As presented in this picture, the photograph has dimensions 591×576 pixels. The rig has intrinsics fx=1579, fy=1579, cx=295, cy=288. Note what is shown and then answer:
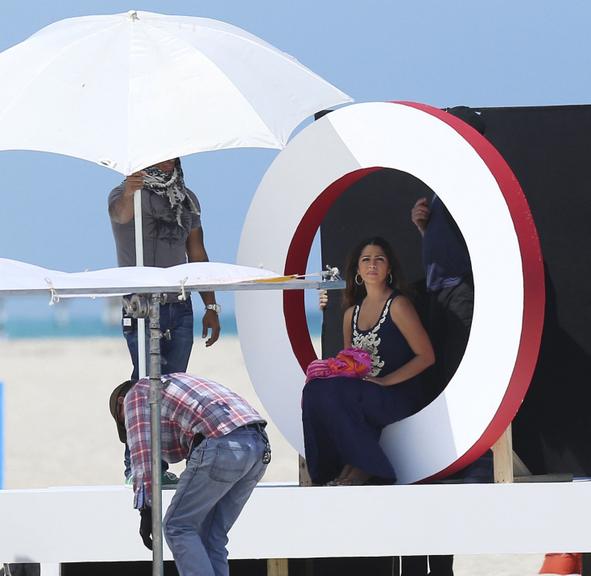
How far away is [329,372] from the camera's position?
6.18 meters

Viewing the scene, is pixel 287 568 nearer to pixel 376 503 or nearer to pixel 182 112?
pixel 376 503

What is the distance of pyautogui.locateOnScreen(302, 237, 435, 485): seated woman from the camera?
6.14 meters

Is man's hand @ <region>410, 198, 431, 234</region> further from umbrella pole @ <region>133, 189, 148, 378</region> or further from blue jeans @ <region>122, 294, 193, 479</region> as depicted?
umbrella pole @ <region>133, 189, 148, 378</region>

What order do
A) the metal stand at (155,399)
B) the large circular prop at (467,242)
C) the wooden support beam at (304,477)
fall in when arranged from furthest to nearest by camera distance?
the wooden support beam at (304,477) → the large circular prop at (467,242) → the metal stand at (155,399)

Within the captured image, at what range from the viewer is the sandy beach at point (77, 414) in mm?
15711

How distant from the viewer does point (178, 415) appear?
5215 millimetres

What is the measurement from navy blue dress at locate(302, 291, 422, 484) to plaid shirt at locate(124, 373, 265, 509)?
3.00ft

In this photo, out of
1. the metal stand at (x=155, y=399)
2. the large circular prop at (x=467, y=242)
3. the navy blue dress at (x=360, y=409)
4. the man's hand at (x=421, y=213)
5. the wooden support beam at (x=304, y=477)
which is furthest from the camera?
the man's hand at (x=421, y=213)

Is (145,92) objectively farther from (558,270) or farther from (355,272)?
(558,270)

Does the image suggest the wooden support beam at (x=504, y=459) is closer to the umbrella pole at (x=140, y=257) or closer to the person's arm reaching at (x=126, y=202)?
the umbrella pole at (x=140, y=257)

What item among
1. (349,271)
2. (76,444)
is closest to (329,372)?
(349,271)

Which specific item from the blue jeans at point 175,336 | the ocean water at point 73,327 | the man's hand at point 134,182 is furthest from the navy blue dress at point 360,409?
the ocean water at point 73,327

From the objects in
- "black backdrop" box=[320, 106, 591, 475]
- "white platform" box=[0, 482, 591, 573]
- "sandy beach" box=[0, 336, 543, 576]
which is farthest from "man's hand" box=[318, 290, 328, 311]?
"sandy beach" box=[0, 336, 543, 576]

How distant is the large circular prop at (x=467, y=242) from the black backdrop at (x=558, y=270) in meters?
0.70
